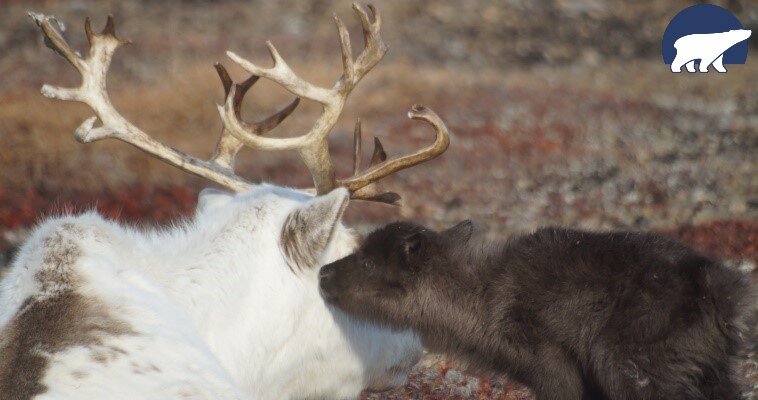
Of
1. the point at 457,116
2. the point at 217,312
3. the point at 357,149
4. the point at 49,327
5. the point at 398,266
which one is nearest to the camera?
the point at 49,327

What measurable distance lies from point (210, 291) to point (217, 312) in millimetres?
99

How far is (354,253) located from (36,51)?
1784 centimetres

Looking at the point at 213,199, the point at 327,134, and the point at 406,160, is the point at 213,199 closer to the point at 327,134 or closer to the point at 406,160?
the point at 327,134

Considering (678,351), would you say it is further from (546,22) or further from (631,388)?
(546,22)

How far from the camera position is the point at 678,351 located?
465cm

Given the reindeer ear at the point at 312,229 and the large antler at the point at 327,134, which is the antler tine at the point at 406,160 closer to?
the large antler at the point at 327,134

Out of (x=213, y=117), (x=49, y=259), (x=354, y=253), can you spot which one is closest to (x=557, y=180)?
(x=213, y=117)

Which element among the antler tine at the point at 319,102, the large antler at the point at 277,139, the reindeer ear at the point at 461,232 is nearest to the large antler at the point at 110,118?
the large antler at the point at 277,139

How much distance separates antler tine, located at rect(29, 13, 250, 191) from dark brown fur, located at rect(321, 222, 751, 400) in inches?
34.9

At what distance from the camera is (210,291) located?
15.1ft

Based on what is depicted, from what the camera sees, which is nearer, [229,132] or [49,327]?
[49,327]

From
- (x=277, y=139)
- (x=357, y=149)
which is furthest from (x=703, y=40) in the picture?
(x=277, y=139)

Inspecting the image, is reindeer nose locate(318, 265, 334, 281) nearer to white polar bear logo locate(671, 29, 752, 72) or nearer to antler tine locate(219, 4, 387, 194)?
antler tine locate(219, 4, 387, 194)

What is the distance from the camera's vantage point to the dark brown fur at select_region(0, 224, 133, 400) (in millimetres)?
3857
